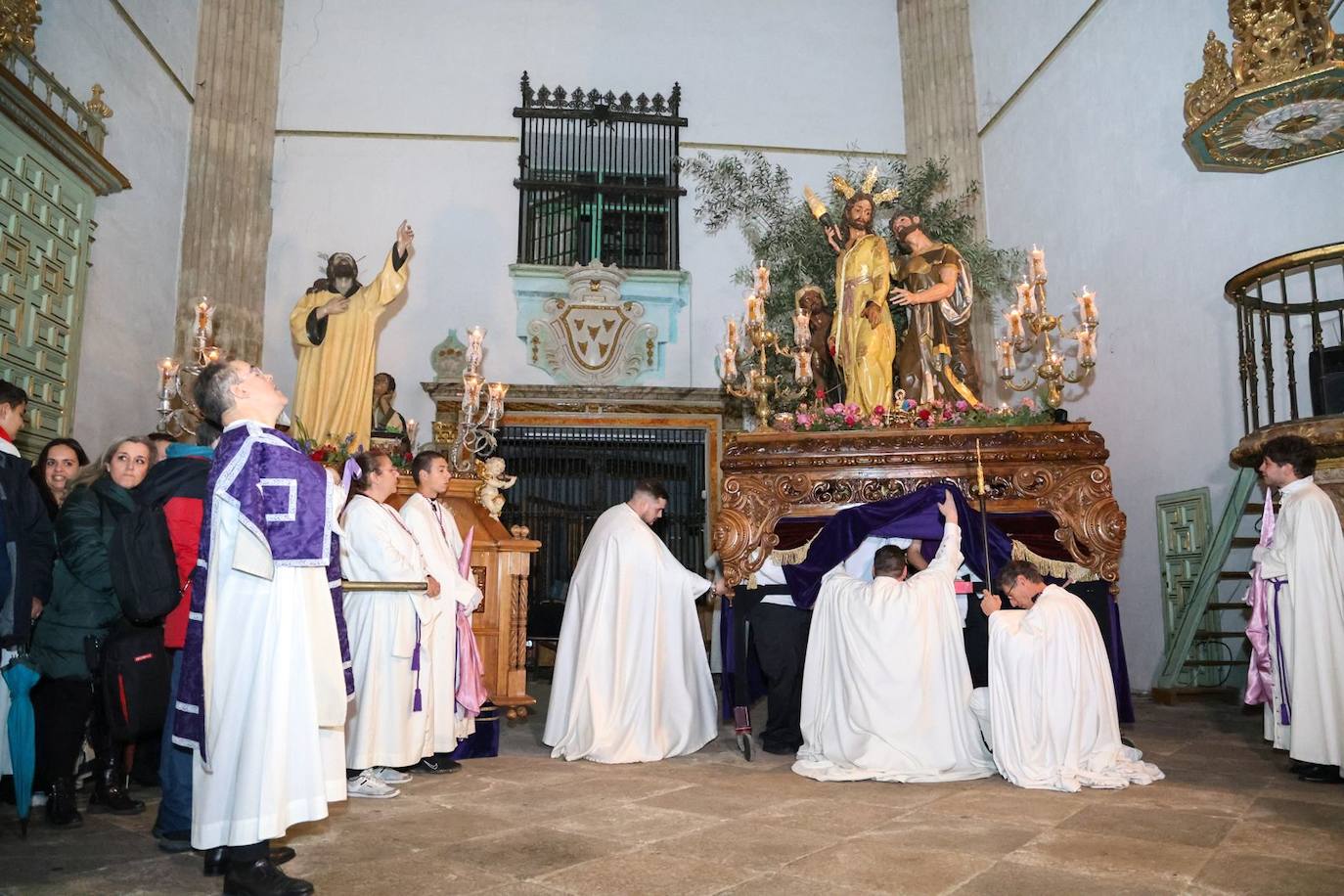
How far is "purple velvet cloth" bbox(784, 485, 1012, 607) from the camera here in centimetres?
591

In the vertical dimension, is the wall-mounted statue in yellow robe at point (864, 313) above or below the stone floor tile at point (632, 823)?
above

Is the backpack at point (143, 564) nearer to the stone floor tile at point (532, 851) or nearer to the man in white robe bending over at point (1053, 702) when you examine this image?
the stone floor tile at point (532, 851)

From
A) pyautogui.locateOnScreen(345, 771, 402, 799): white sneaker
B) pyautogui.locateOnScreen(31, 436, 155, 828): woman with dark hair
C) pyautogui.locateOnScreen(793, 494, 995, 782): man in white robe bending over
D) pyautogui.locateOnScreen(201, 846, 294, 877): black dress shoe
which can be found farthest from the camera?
pyautogui.locateOnScreen(793, 494, 995, 782): man in white robe bending over

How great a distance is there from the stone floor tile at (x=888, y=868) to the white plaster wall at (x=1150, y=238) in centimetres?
585

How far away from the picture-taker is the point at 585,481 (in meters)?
11.4

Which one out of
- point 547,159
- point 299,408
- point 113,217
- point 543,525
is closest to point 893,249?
point 547,159

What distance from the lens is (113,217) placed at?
9352mm

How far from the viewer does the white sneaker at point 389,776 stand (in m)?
4.89

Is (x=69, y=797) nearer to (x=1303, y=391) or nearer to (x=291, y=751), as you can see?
(x=291, y=751)

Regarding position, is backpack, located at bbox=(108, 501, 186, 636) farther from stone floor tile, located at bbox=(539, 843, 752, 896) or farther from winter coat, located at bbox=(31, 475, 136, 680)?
stone floor tile, located at bbox=(539, 843, 752, 896)

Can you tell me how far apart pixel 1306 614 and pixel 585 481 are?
7802 millimetres

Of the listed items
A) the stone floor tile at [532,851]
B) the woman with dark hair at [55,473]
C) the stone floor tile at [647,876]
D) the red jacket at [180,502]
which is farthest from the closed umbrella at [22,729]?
the stone floor tile at [647,876]

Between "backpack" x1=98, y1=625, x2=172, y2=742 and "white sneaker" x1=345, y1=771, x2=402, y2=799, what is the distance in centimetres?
98

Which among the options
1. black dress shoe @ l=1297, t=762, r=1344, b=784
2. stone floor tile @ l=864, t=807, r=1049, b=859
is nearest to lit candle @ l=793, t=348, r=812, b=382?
stone floor tile @ l=864, t=807, r=1049, b=859
